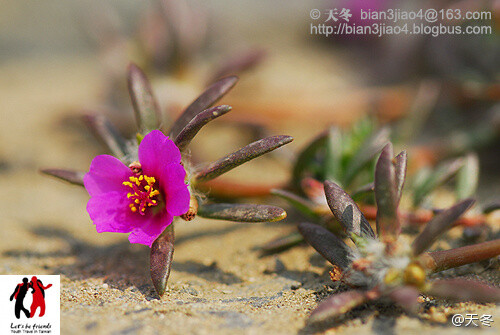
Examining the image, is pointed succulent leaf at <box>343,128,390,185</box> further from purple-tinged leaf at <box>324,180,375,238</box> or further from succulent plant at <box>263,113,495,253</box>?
purple-tinged leaf at <box>324,180,375,238</box>

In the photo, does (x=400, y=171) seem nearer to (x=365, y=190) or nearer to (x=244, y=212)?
(x=365, y=190)

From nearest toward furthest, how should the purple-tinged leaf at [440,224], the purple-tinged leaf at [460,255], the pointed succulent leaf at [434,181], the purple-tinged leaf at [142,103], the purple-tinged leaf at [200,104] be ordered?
1. the purple-tinged leaf at [440,224]
2. the purple-tinged leaf at [460,255]
3. the purple-tinged leaf at [200,104]
4. the purple-tinged leaf at [142,103]
5. the pointed succulent leaf at [434,181]

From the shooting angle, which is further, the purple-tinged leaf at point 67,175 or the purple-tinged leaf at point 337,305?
the purple-tinged leaf at point 67,175

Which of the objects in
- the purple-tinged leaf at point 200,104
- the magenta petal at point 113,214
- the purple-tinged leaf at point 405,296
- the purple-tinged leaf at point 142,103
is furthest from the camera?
the purple-tinged leaf at point 142,103

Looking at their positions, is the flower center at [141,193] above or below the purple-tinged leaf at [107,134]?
below

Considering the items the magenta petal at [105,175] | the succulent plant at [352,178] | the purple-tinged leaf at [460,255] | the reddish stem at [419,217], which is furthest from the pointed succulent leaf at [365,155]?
the magenta petal at [105,175]

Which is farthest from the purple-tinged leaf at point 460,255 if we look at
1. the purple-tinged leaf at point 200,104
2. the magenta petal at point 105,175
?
the magenta petal at point 105,175

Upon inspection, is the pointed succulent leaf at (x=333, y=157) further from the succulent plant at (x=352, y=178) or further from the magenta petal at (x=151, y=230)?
the magenta petal at (x=151, y=230)

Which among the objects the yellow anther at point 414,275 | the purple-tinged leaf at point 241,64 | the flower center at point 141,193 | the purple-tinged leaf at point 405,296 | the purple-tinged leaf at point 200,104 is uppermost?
the purple-tinged leaf at point 241,64
